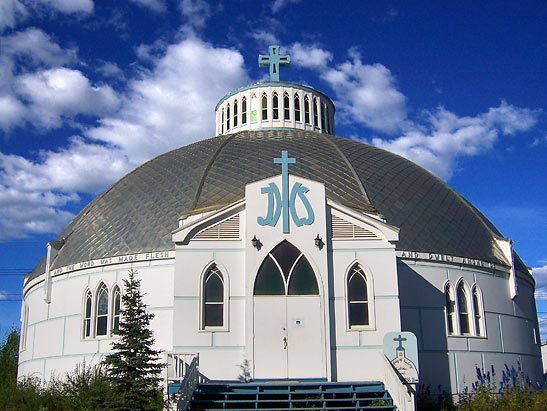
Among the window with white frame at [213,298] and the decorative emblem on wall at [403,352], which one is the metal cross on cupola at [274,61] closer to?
the window with white frame at [213,298]

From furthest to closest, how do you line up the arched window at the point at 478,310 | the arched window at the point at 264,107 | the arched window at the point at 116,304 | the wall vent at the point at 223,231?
the arched window at the point at 264,107
the arched window at the point at 478,310
the arched window at the point at 116,304
the wall vent at the point at 223,231

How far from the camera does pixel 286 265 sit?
17.8 m

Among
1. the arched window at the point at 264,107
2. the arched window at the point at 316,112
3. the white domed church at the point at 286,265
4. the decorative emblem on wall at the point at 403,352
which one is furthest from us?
the arched window at the point at 316,112

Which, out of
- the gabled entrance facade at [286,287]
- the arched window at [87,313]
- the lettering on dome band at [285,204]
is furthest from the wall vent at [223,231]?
the arched window at [87,313]

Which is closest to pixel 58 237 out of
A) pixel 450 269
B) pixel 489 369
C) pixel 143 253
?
pixel 143 253

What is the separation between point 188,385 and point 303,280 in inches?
185

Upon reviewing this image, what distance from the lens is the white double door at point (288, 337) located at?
1719 centimetres

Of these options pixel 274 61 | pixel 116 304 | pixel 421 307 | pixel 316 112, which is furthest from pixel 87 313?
pixel 274 61

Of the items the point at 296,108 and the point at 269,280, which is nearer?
the point at 269,280

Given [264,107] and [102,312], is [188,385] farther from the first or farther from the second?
[264,107]

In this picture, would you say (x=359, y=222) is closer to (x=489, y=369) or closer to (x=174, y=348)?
(x=174, y=348)

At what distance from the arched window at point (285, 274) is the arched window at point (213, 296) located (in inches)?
46.7

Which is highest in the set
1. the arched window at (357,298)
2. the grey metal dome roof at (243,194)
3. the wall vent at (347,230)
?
the grey metal dome roof at (243,194)

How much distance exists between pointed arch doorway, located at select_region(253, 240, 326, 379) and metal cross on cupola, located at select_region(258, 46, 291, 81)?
55.2 feet
